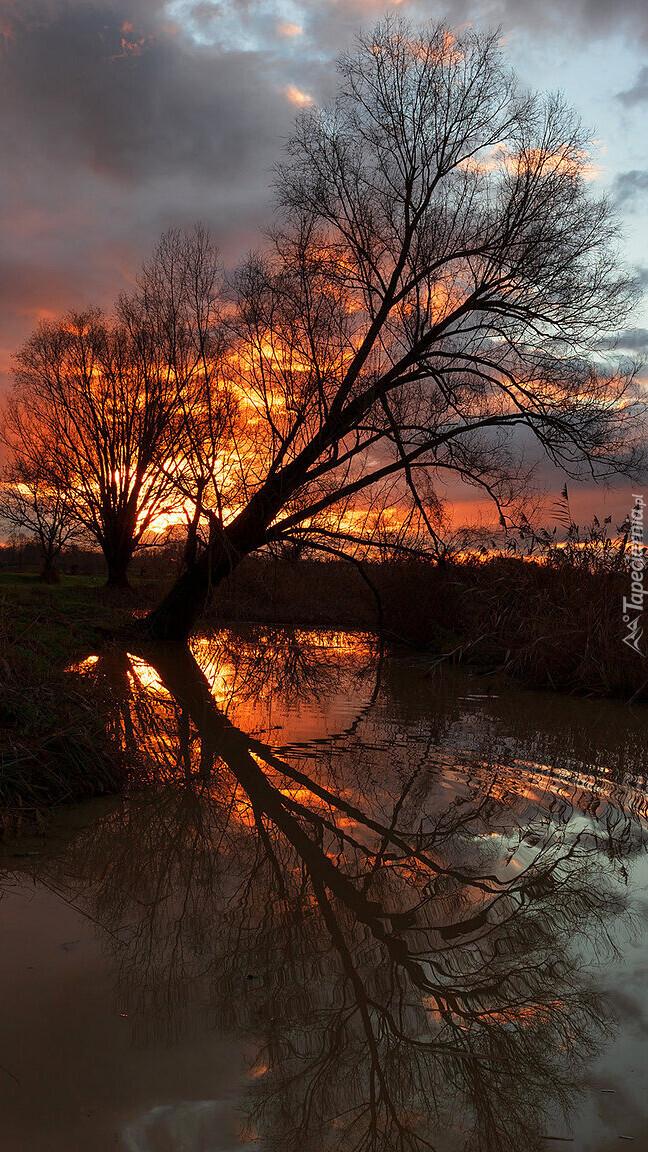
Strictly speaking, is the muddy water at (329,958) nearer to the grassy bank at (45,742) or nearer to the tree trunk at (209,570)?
the grassy bank at (45,742)

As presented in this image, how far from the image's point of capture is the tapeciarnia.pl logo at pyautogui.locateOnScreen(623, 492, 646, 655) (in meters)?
9.53

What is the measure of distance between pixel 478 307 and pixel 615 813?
9757 millimetres

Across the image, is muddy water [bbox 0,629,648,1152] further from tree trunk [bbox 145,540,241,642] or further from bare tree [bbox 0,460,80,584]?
bare tree [bbox 0,460,80,584]

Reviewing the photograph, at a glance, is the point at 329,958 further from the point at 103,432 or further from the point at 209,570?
the point at 103,432

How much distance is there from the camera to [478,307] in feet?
42.2

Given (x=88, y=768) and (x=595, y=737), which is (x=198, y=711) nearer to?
(x=88, y=768)

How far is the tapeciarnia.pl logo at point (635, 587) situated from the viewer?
9.53m

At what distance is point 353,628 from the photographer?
18062mm

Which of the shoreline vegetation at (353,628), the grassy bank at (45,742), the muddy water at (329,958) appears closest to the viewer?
the muddy water at (329,958)

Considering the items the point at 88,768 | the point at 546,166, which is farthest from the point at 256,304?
the point at 88,768

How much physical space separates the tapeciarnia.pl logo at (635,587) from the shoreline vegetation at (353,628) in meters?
0.13

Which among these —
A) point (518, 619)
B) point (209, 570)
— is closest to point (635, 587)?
point (518, 619)

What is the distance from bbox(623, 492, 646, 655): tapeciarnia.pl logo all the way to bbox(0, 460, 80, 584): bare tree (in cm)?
2271

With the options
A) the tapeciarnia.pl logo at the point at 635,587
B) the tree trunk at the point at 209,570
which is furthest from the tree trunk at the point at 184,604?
the tapeciarnia.pl logo at the point at 635,587
